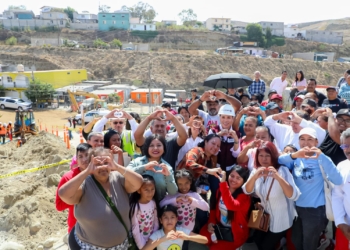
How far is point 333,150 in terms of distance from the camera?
12.1ft

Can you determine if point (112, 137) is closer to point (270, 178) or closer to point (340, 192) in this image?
point (270, 178)

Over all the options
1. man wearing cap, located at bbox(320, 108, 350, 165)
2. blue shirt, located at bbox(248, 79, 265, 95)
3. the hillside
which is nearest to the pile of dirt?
man wearing cap, located at bbox(320, 108, 350, 165)

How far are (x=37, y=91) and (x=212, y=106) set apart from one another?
3255cm

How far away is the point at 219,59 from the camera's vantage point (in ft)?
184

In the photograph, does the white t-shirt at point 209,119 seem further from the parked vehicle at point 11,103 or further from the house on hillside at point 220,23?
the house on hillside at point 220,23

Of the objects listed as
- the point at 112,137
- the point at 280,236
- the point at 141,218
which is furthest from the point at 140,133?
the point at 280,236

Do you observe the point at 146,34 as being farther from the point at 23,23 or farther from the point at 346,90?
the point at 346,90

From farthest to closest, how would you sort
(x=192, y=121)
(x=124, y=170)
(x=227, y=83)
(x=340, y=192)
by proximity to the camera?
(x=227, y=83)
(x=192, y=121)
(x=340, y=192)
(x=124, y=170)

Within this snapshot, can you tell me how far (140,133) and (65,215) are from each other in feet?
15.2

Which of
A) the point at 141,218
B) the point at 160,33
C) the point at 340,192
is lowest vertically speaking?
the point at 141,218

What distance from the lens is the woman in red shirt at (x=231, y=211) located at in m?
3.40

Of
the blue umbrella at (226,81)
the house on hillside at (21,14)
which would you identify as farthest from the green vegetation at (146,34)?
the blue umbrella at (226,81)

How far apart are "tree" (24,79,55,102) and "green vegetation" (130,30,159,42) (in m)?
41.3

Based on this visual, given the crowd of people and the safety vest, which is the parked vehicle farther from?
the crowd of people
